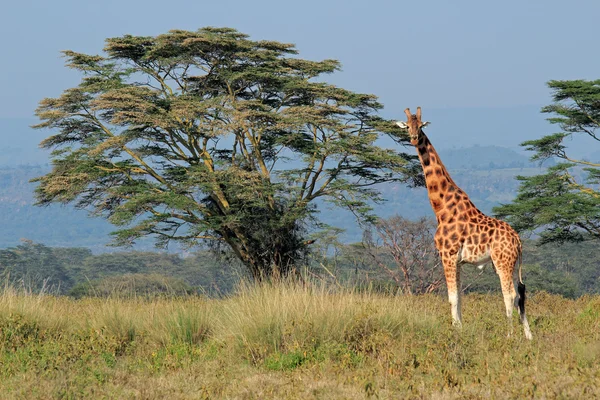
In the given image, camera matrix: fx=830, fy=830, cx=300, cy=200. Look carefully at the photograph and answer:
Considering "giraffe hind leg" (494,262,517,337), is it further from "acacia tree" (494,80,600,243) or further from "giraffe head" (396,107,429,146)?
"acacia tree" (494,80,600,243)

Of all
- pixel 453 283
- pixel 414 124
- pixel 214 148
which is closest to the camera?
pixel 453 283

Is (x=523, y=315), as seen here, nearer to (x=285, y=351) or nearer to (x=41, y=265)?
(x=285, y=351)

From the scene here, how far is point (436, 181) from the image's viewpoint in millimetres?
11008

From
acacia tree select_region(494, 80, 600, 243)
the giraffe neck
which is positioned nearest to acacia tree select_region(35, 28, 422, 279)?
acacia tree select_region(494, 80, 600, 243)

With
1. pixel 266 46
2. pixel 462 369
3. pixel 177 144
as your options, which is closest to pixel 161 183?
pixel 177 144

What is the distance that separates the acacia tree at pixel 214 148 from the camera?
2492cm

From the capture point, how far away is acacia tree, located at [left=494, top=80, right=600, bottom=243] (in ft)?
99.3

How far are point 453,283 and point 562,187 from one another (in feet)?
75.5

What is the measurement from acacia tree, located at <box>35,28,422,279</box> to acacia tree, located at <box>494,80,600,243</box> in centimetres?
596

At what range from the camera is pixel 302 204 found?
83.0 ft

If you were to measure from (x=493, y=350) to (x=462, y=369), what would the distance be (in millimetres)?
1063

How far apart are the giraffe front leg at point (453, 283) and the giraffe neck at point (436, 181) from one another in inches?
25.0

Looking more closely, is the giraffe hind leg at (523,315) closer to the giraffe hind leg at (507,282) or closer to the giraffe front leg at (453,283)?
the giraffe hind leg at (507,282)

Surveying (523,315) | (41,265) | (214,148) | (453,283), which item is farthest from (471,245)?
(41,265)
